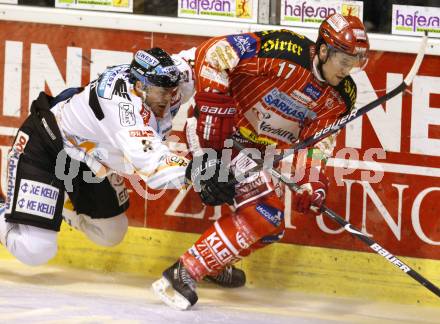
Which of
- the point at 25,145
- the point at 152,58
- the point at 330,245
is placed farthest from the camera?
the point at 330,245

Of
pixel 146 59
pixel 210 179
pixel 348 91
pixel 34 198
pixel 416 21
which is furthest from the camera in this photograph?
pixel 416 21

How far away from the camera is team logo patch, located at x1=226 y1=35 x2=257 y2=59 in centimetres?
443

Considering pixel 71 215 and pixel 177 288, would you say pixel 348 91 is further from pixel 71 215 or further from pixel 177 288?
pixel 71 215

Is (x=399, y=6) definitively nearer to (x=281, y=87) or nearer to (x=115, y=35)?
(x=281, y=87)

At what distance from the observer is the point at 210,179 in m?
4.14

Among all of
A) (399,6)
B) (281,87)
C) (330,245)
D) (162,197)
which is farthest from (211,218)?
(399,6)

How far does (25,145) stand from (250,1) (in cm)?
131

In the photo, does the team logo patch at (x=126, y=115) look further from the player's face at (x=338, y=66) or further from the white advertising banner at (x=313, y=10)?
the white advertising banner at (x=313, y=10)

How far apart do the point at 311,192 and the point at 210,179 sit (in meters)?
0.56

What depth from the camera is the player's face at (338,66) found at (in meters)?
4.26

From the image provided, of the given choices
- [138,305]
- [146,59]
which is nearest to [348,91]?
[146,59]

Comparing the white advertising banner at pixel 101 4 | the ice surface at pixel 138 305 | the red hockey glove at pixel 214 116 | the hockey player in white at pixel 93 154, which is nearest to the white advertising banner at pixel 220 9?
the white advertising banner at pixel 101 4

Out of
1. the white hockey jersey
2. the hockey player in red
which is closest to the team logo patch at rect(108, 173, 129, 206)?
the white hockey jersey

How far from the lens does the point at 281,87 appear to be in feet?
14.8
